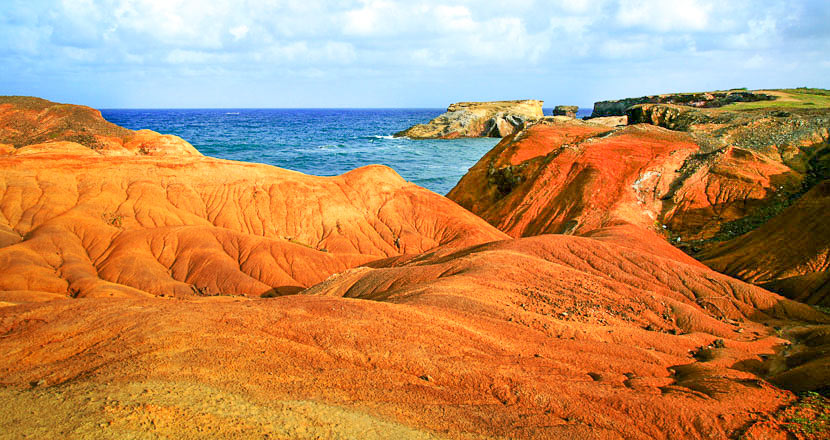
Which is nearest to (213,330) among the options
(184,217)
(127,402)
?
(127,402)

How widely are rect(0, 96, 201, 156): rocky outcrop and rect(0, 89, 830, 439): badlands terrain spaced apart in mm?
16061

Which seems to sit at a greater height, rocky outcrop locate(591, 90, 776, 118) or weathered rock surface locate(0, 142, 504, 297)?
rocky outcrop locate(591, 90, 776, 118)

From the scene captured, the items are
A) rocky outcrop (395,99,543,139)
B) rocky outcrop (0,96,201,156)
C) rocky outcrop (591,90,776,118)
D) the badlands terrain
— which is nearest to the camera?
the badlands terrain

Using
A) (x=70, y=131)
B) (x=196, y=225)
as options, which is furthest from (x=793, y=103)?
(x=70, y=131)

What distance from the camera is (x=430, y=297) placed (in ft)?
35.6

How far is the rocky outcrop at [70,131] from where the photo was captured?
41.5 metres

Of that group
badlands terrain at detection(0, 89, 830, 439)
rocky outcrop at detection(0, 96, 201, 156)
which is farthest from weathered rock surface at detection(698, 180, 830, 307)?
rocky outcrop at detection(0, 96, 201, 156)

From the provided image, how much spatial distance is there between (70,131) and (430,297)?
4671cm

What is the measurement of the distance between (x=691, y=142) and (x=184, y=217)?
2882cm

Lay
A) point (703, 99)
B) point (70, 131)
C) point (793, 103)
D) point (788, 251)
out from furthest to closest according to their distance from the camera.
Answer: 1. point (703, 99)
2. point (793, 103)
3. point (70, 131)
4. point (788, 251)

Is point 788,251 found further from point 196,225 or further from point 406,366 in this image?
point 196,225

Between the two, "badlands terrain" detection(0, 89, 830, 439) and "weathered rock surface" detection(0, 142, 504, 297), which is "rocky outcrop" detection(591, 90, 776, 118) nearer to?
"badlands terrain" detection(0, 89, 830, 439)

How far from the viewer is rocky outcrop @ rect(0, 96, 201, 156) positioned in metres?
41.5

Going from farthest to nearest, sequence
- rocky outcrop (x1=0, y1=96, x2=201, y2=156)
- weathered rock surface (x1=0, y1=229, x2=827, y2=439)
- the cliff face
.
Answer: rocky outcrop (x1=0, y1=96, x2=201, y2=156) → the cliff face → weathered rock surface (x1=0, y1=229, x2=827, y2=439)
